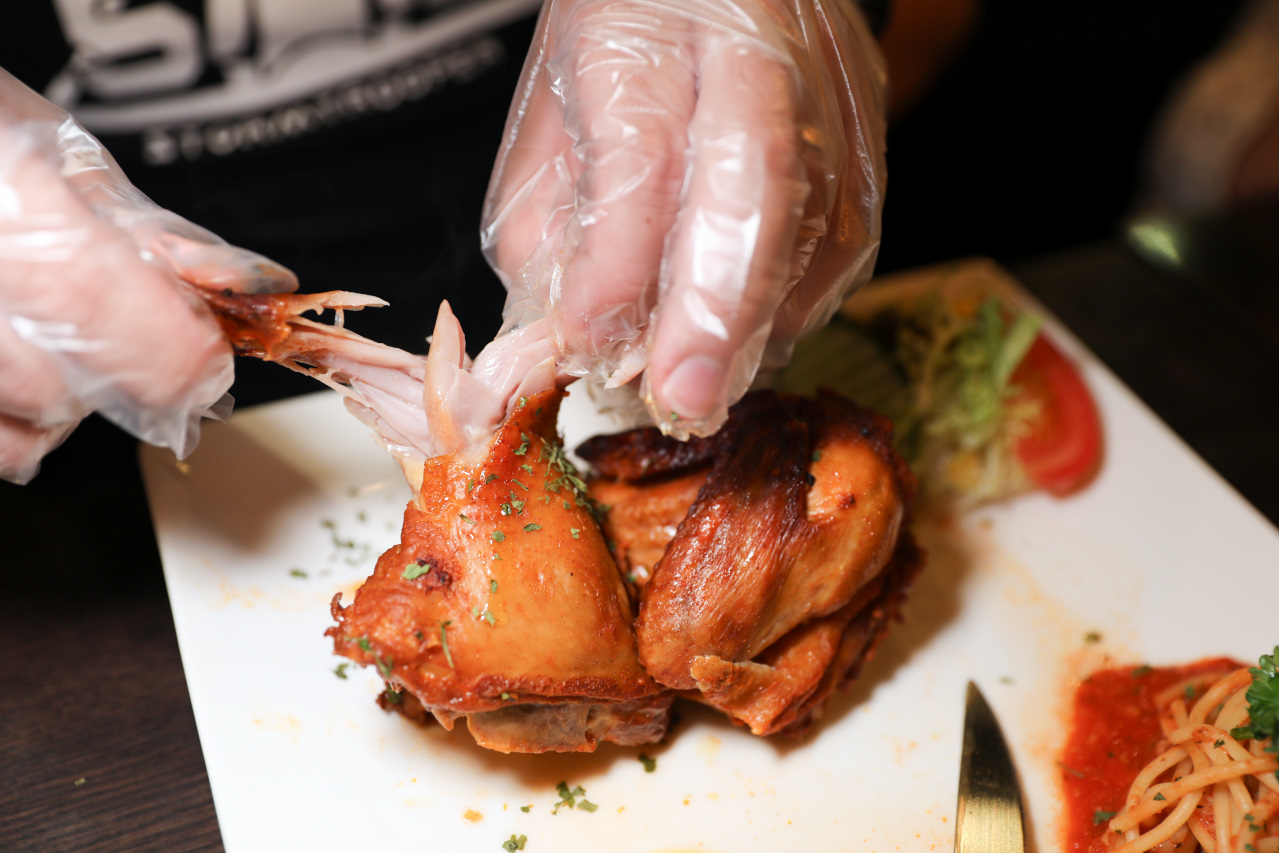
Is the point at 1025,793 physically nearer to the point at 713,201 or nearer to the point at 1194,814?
the point at 1194,814

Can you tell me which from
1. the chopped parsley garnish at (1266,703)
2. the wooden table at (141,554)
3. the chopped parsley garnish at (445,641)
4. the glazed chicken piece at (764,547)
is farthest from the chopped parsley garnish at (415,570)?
the chopped parsley garnish at (1266,703)

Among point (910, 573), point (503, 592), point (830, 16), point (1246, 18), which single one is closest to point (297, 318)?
point (503, 592)

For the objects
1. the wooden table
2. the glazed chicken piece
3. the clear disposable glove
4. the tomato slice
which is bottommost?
the wooden table

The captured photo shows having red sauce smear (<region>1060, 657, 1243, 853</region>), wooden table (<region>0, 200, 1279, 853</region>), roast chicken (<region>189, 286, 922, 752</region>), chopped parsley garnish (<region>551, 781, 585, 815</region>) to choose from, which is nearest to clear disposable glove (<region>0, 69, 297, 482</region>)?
roast chicken (<region>189, 286, 922, 752</region>)

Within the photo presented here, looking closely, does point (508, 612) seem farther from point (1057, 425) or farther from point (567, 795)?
point (1057, 425)

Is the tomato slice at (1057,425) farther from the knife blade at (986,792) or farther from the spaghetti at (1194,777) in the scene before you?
the knife blade at (986,792)

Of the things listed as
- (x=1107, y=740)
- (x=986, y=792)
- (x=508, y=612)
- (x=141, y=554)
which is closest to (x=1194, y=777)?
(x=1107, y=740)

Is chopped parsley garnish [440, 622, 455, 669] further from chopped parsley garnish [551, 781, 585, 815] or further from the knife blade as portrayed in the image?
the knife blade
